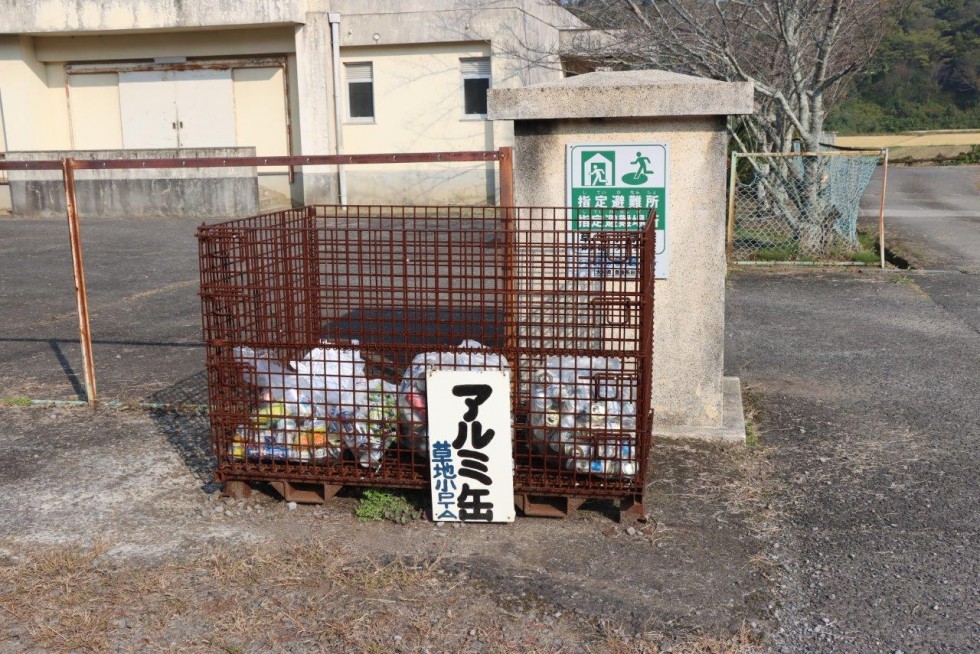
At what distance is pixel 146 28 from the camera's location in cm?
2033

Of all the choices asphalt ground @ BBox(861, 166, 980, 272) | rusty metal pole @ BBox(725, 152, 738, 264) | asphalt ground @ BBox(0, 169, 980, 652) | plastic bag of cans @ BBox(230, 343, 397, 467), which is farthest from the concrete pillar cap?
asphalt ground @ BBox(861, 166, 980, 272)

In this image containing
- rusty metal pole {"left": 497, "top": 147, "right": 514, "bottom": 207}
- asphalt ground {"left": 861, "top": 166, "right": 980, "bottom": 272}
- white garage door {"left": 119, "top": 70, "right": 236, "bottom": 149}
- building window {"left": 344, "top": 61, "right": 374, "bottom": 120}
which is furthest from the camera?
white garage door {"left": 119, "top": 70, "right": 236, "bottom": 149}

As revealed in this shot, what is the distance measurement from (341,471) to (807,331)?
17.8ft

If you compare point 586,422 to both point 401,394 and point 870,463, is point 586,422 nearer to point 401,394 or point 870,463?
point 401,394

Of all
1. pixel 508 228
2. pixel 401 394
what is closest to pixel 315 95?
pixel 508 228

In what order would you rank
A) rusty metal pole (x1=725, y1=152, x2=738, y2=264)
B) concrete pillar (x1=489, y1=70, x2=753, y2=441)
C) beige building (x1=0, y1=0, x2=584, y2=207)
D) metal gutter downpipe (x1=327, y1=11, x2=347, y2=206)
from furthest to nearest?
beige building (x1=0, y1=0, x2=584, y2=207)
metal gutter downpipe (x1=327, y1=11, x2=347, y2=206)
rusty metal pole (x1=725, y1=152, x2=738, y2=264)
concrete pillar (x1=489, y1=70, x2=753, y2=441)

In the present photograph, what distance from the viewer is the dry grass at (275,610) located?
3568 millimetres

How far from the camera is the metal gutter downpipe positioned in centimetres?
1980

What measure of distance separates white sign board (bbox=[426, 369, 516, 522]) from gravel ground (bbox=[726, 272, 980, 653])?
1227mm

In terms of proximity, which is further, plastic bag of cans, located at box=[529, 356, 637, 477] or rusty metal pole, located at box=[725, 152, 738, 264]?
rusty metal pole, located at box=[725, 152, 738, 264]

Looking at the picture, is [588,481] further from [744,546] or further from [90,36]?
[90,36]

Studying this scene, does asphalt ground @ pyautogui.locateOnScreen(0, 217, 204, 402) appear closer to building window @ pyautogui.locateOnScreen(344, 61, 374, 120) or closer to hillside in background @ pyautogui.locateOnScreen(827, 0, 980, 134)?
building window @ pyautogui.locateOnScreen(344, 61, 374, 120)

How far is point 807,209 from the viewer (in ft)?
43.5

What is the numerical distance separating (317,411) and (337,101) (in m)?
16.3
